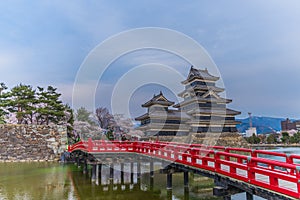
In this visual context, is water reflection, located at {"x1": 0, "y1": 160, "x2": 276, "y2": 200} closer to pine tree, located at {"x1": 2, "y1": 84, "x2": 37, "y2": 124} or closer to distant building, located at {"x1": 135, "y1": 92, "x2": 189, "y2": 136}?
distant building, located at {"x1": 135, "y1": 92, "x2": 189, "y2": 136}

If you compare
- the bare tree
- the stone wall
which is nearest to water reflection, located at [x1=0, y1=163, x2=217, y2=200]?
the stone wall

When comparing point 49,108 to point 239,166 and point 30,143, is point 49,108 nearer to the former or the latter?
point 30,143

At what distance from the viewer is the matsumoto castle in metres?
28.3

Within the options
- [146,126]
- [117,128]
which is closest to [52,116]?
[117,128]

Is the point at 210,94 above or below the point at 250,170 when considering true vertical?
above

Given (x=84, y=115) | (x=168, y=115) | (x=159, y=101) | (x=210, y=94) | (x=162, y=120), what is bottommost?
(x=162, y=120)

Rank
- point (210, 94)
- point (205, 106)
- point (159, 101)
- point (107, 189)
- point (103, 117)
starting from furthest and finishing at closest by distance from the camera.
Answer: point (103, 117) < point (210, 94) < point (205, 106) < point (159, 101) < point (107, 189)

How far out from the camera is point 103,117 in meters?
36.4

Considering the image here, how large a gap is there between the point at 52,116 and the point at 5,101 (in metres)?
6.10

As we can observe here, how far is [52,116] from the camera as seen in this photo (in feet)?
107

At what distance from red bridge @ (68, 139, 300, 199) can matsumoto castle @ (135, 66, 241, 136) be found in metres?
14.2

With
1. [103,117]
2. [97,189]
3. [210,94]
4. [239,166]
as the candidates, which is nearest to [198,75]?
[210,94]

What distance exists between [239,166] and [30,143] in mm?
28303

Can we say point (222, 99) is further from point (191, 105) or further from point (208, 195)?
point (208, 195)
